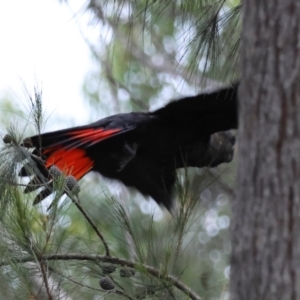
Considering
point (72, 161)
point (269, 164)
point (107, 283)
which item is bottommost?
point (107, 283)

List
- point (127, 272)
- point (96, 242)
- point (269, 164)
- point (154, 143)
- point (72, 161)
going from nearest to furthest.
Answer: point (269, 164), point (127, 272), point (96, 242), point (72, 161), point (154, 143)

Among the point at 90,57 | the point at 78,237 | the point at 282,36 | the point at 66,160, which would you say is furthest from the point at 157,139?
the point at 90,57

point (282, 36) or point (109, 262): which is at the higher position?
point (282, 36)

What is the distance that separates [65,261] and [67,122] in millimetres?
1500

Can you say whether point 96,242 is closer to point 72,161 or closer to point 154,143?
point 72,161

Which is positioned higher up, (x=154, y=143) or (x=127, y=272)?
(x=154, y=143)

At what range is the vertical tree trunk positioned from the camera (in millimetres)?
855

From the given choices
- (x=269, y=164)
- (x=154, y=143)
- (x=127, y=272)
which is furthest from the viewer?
(x=154, y=143)

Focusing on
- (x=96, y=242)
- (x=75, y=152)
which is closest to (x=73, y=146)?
(x=75, y=152)

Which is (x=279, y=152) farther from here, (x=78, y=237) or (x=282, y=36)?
(x=78, y=237)

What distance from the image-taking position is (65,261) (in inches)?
56.6

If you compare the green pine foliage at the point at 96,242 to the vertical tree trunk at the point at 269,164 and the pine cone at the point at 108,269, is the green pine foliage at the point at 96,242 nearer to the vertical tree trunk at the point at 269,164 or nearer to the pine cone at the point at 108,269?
the pine cone at the point at 108,269

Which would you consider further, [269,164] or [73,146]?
[73,146]

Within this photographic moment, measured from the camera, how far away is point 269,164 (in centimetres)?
88
